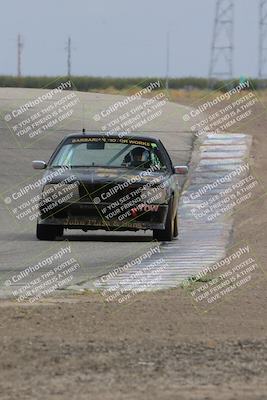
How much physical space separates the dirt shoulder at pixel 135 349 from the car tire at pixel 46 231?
5.67m

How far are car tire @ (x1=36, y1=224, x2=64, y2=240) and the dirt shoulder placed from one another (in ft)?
18.6

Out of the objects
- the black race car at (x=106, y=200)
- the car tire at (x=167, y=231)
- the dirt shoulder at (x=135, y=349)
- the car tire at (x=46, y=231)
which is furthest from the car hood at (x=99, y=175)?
the dirt shoulder at (x=135, y=349)

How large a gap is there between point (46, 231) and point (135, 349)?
30.1ft

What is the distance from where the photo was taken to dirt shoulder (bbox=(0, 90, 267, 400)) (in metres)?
7.30

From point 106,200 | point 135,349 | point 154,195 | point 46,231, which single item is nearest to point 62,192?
point 106,200

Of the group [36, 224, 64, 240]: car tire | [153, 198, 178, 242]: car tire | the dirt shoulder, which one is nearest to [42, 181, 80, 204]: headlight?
[36, 224, 64, 240]: car tire

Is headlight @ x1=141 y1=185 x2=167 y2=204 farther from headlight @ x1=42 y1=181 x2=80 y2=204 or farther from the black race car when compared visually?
headlight @ x1=42 y1=181 x2=80 y2=204

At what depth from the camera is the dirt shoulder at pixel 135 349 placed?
7297 mm

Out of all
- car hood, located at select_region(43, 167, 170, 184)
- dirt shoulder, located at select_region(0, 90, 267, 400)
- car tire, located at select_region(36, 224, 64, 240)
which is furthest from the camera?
car tire, located at select_region(36, 224, 64, 240)

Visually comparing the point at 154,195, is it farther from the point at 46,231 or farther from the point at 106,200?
the point at 46,231

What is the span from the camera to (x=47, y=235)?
17719 millimetres

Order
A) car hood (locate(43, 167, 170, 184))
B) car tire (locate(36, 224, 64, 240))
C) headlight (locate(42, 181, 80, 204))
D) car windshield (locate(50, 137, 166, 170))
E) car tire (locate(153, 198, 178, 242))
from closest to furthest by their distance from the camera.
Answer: headlight (locate(42, 181, 80, 204)) < car hood (locate(43, 167, 170, 184)) < car tire (locate(36, 224, 64, 240)) < car tire (locate(153, 198, 178, 242)) < car windshield (locate(50, 137, 166, 170))

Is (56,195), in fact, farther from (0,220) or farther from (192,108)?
(192,108)

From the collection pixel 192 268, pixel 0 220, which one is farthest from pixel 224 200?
pixel 192 268
